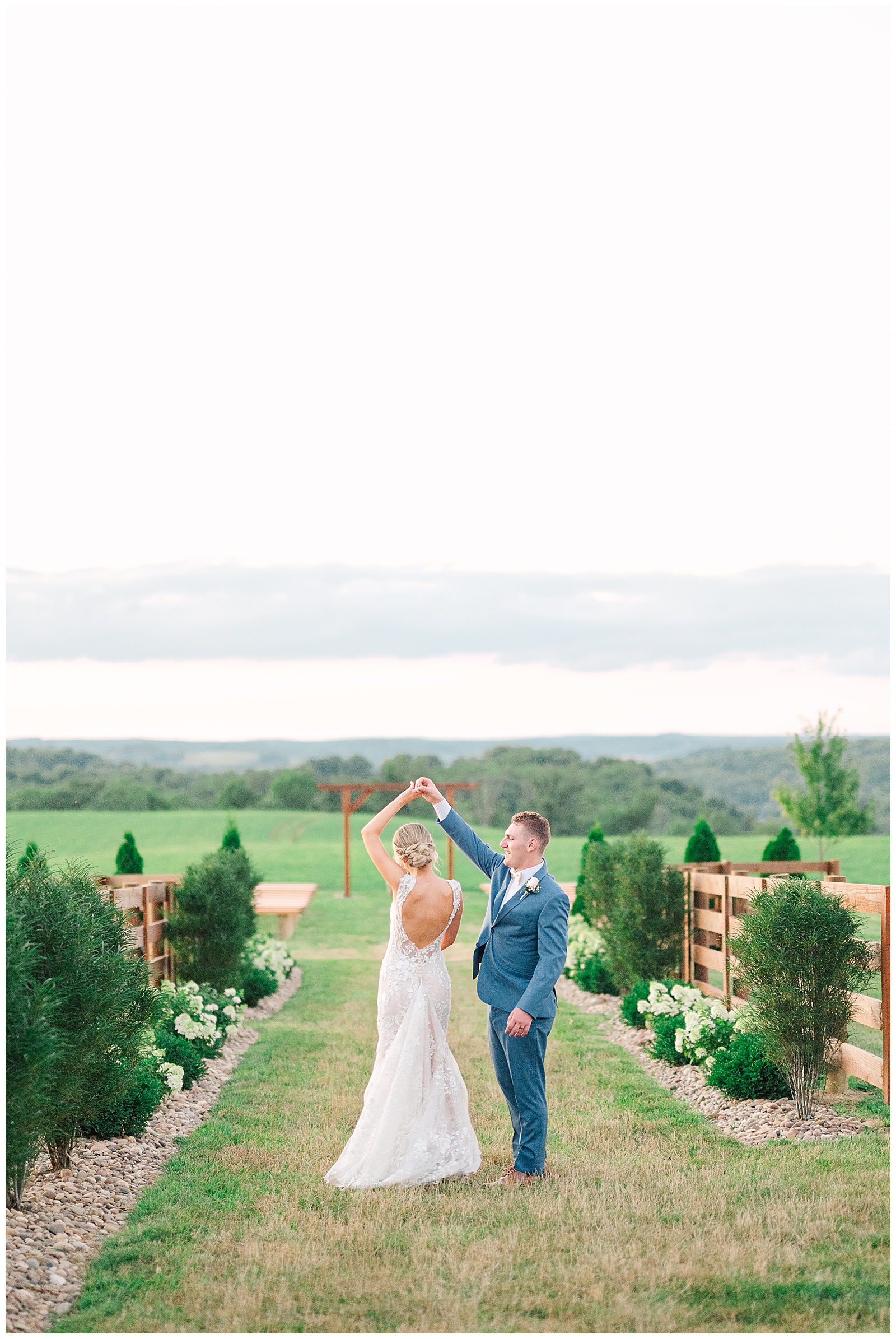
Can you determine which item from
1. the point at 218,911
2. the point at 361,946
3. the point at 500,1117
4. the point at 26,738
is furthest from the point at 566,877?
the point at 26,738

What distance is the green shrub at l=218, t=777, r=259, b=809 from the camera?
68.4 m

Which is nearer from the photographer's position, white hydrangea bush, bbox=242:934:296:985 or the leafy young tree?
white hydrangea bush, bbox=242:934:296:985

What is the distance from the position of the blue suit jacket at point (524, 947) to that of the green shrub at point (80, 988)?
2.07m

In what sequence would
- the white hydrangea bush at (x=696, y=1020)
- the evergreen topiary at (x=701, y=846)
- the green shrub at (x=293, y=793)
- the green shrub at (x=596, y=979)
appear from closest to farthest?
1. the white hydrangea bush at (x=696, y=1020)
2. the green shrub at (x=596, y=979)
3. the evergreen topiary at (x=701, y=846)
4. the green shrub at (x=293, y=793)

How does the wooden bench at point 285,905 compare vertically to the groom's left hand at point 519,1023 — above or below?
below

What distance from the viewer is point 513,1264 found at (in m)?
4.85

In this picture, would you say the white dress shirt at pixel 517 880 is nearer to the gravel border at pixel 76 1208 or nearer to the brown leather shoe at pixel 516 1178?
the brown leather shoe at pixel 516 1178

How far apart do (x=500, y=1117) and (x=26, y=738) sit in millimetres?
67958

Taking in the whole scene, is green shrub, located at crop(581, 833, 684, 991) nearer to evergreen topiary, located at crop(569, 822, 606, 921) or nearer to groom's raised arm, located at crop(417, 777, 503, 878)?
evergreen topiary, located at crop(569, 822, 606, 921)

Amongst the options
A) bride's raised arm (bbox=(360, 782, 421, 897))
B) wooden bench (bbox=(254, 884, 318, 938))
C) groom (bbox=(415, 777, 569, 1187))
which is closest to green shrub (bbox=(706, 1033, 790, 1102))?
groom (bbox=(415, 777, 569, 1187))

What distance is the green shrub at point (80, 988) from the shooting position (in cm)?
560

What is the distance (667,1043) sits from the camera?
365 inches

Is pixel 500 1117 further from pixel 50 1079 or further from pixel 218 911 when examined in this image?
pixel 218 911

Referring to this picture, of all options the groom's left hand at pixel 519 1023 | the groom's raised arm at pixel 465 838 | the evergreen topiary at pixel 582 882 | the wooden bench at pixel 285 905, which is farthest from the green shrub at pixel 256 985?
the groom's left hand at pixel 519 1023
